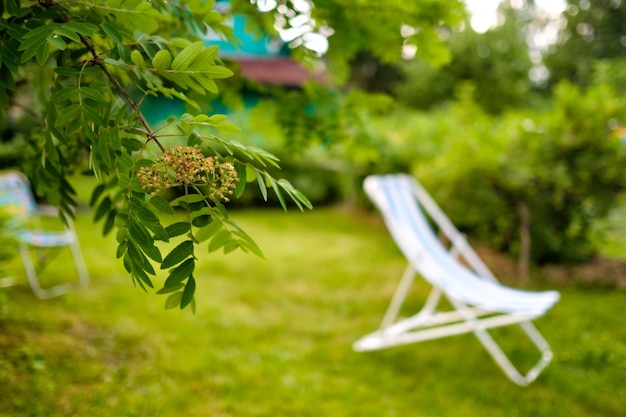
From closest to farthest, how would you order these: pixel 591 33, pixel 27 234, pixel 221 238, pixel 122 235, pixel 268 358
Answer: pixel 122 235 → pixel 221 238 → pixel 268 358 → pixel 27 234 → pixel 591 33

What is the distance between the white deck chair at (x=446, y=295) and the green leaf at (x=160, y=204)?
241 centimetres

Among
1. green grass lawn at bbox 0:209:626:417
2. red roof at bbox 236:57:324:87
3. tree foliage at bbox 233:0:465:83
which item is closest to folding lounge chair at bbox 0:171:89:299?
green grass lawn at bbox 0:209:626:417

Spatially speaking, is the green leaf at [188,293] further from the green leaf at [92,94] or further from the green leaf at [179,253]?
the green leaf at [92,94]

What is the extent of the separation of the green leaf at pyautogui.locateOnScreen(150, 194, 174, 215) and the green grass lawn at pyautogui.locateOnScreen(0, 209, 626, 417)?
184 centimetres

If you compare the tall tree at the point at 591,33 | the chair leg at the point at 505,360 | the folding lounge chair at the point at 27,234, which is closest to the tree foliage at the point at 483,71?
the tall tree at the point at 591,33

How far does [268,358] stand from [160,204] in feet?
8.32

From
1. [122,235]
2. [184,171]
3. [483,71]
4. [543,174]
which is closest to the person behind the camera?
[184,171]

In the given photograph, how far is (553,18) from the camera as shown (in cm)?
686

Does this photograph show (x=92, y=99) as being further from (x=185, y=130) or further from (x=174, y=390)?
(x=174, y=390)

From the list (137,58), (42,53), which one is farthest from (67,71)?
(137,58)

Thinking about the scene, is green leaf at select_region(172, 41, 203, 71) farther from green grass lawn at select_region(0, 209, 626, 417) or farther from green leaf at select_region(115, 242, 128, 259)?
green grass lawn at select_region(0, 209, 626, 417)

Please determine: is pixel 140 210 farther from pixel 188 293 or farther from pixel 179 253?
pixel 188 293

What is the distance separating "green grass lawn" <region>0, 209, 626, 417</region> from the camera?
120 inches

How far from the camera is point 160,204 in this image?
1452 millimetres
